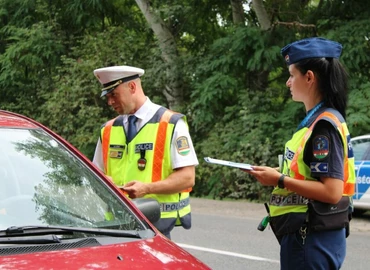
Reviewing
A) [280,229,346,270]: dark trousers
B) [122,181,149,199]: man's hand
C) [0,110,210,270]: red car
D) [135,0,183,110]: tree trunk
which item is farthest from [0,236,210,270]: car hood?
[135,0,183,110]: tree trunk

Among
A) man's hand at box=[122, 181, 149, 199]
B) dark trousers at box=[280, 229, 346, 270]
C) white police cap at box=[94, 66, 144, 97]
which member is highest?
white police cap at box=[94, 66, 144, 97]

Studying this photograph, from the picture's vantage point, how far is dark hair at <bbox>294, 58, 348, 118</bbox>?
3424 mm

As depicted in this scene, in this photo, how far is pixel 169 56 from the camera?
64.0 ft

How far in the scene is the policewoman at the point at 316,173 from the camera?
334cm

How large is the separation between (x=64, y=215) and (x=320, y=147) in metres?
1.19

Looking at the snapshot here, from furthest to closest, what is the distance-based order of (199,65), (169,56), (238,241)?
(169,56) < (199,65) < (238,241)

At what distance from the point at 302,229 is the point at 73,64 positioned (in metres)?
18.7

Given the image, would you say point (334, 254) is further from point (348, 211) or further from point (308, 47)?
point (308, 47)

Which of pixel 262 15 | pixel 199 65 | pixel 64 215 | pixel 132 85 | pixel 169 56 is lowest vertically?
pixel 64 215

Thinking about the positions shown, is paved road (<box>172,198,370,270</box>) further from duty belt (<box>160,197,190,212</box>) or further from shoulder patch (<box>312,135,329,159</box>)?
shoulder patch (<box>312,135,329,159</box>)

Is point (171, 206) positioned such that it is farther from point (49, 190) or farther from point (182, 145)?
point (49, 190)

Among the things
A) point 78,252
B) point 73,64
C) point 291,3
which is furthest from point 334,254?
point 73,64

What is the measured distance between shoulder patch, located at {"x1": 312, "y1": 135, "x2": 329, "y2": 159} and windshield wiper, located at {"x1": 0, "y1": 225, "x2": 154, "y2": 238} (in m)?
0.83

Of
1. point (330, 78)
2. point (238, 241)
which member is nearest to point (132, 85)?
point (330, 78)
